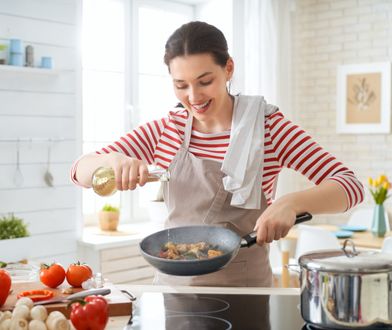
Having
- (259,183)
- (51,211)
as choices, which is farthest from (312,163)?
(51,211)

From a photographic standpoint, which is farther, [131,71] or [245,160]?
[131,71]

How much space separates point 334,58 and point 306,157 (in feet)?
11.9

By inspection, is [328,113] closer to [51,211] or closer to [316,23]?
[316,23]

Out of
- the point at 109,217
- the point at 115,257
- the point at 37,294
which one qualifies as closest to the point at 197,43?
the point at 37,294

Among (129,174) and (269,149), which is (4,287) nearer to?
(129,174)

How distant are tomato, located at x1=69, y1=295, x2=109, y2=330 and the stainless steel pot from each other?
1.57ft

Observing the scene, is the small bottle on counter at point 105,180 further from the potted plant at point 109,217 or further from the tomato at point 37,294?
the potted plant at point 109,217

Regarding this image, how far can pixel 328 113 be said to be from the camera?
17.7 ft

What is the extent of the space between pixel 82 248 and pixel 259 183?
237 centimetres

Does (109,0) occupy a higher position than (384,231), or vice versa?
(109,0)

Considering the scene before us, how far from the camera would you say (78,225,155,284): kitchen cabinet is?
391cm

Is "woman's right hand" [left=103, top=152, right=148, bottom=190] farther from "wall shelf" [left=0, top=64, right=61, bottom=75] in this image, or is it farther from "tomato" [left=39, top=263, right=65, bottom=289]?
"wall shelf" [left=0, top=64, right=61, bottom=75]

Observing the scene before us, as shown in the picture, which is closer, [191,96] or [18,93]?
[191,96]

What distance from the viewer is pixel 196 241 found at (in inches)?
69.7
